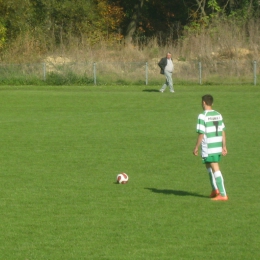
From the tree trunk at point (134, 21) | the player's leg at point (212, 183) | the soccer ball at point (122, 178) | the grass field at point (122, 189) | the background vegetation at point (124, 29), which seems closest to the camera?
the grass field at point (122, 189)

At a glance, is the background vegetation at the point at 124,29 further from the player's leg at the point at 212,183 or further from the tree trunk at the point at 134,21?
the player's leg at the point at 212,183

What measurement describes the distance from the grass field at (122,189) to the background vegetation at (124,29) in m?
17.0

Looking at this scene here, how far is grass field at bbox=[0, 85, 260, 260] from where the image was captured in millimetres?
8594

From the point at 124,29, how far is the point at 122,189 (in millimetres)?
46394

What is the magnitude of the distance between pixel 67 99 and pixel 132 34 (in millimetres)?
25505

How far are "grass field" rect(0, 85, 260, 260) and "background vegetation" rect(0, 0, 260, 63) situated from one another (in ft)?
55.7

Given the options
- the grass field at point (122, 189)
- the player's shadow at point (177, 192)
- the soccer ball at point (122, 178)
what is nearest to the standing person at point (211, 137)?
the grass field at point (122, 189)

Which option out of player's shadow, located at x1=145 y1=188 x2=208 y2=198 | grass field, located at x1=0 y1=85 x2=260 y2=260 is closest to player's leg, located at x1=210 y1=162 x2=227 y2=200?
grass field, located at x1=0 y1=85 x2=260 y2=260

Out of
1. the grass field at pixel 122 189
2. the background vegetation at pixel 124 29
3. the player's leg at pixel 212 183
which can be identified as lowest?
the grass field at pixel 122 189

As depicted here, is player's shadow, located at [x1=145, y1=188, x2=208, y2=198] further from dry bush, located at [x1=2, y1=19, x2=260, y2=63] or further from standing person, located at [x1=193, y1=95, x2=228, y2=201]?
dry bush, located at [x1=2, y1=19, x2=260, y2=63]

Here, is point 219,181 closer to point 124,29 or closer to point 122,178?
point 122,178

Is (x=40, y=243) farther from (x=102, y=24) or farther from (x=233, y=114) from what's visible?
(x=102, y=24)

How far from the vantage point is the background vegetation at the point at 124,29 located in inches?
1690

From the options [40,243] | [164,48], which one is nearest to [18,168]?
[40,243]
